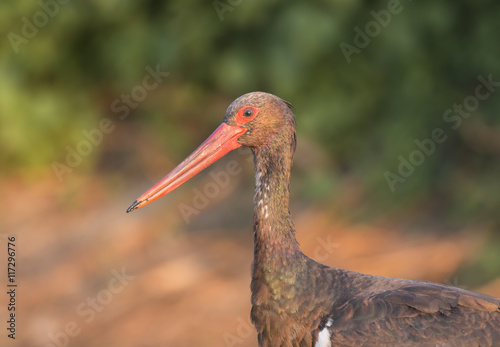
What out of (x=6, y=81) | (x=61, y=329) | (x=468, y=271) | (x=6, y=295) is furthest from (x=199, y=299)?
(x=6, y=81)

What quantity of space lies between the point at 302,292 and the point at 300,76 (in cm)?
345

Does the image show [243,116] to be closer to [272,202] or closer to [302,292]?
[272,202]

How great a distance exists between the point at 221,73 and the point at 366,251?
2.03 meters

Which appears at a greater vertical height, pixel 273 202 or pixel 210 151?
pixel 210 151

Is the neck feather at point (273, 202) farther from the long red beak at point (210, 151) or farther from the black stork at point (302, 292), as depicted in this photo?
the long red beak at point (210, 151)

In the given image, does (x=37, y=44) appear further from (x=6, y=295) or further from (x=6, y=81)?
(x=6, y=295)

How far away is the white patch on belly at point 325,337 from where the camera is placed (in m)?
3.50

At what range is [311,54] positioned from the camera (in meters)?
6.70

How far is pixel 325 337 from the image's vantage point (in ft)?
11.5

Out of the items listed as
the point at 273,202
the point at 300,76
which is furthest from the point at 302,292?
the point at 300,76

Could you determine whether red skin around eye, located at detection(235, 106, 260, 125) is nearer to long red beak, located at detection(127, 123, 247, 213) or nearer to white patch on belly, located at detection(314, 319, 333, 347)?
long red beak, located at detection(127, 123, 247, 213)

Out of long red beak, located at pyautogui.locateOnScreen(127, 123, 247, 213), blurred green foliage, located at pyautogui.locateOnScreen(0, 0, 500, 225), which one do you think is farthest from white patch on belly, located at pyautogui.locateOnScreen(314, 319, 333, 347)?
blurred green foliage, located at pyautogui.locateOnScreen(0, 0, 500, 225)

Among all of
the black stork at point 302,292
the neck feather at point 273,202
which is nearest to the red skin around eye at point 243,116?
Answer: the black stork at point 302,292

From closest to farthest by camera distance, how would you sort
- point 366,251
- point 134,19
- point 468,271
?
point 468,271, point 366,251, point 134,19
